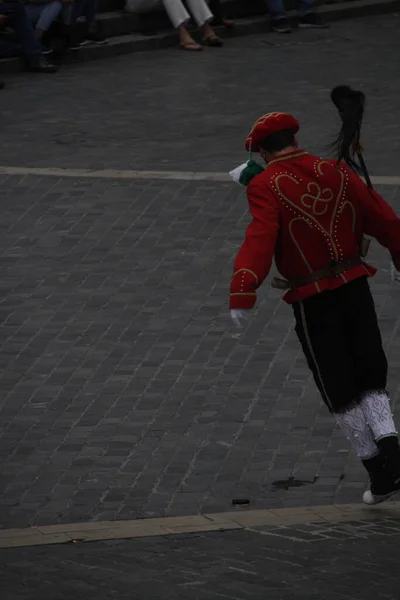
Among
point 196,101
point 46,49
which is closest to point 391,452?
point 196,101

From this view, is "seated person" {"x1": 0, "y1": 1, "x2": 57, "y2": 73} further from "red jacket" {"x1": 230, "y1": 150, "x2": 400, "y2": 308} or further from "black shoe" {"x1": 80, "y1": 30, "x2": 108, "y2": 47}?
"red jacket" {"x1": 230, "y1": 150, "x2": 400, "y2": 308}

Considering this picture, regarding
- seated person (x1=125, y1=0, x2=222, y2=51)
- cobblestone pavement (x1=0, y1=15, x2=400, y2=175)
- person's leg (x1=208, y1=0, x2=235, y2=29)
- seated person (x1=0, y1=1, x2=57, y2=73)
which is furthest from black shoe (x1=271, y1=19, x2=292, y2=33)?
seated person (x1=0, y1=1, x2=57, y2=73)

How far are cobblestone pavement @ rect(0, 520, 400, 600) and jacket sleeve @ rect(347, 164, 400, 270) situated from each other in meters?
1.21

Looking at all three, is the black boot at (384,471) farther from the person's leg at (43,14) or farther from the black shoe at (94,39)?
the black shoe at (94,39)

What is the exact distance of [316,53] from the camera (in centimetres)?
1797

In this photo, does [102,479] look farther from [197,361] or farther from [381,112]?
[381,112]

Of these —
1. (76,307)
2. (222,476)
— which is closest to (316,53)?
(76,307)

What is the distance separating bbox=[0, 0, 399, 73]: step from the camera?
17.6 metres

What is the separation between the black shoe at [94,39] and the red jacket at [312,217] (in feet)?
37.1

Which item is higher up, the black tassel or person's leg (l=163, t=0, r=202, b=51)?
the black tassel

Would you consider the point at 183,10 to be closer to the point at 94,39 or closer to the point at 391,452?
the point at 94,39

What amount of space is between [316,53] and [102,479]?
11.3m

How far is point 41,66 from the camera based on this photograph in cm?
1683

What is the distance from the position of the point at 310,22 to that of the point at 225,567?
562 inches
